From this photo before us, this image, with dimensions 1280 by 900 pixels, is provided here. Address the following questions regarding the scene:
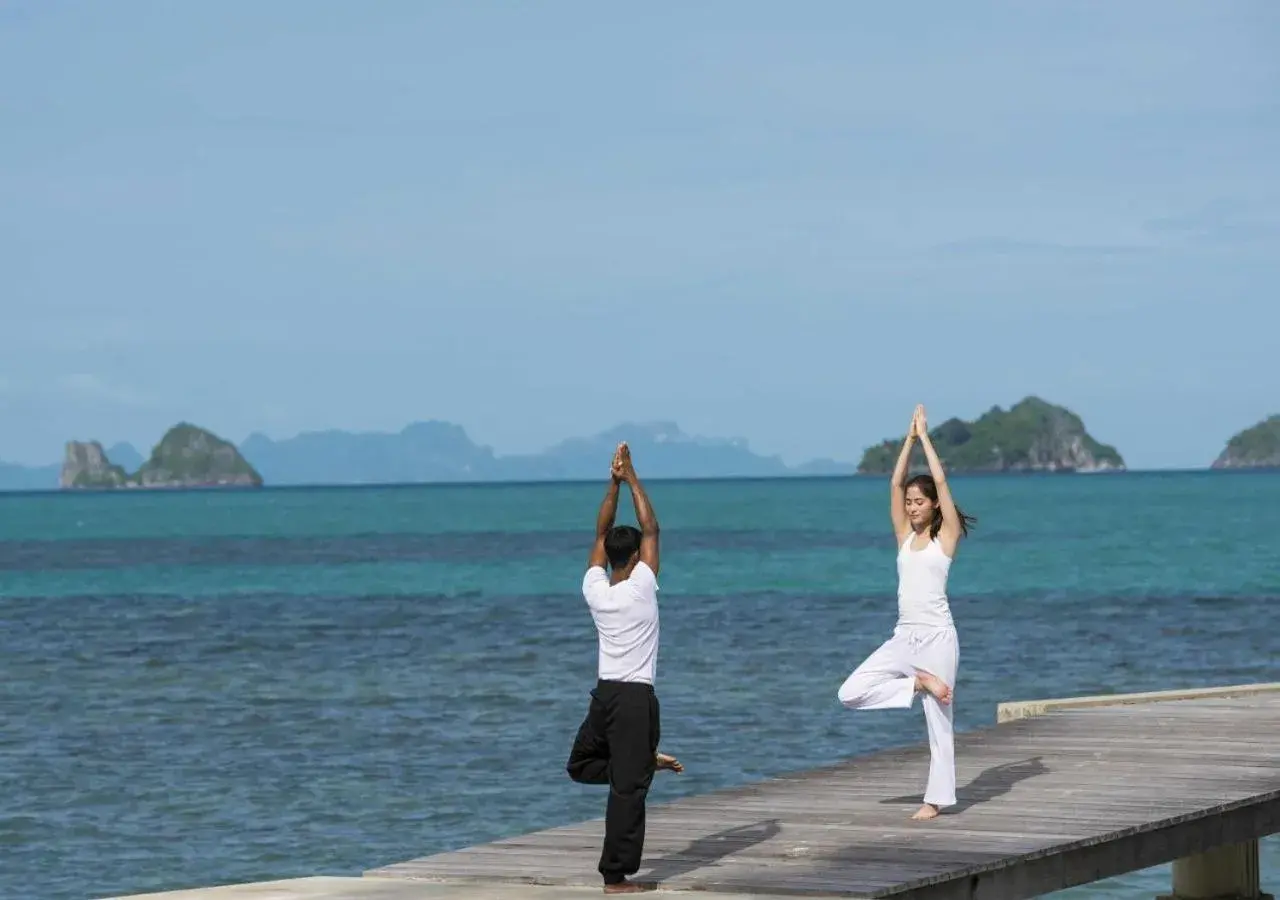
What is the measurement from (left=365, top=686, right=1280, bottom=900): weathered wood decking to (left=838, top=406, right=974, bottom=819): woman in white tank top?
75 centimetres

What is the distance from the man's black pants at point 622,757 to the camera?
413 inches

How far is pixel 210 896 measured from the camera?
10625 millimetres

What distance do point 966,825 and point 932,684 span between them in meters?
0.83

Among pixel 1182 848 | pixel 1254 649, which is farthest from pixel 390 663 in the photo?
pixel 1182 848

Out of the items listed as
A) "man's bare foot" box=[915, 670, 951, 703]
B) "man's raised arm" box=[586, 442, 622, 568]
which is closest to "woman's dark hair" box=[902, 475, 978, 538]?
"man's bare foot" box=[915, 670, 951, 703]

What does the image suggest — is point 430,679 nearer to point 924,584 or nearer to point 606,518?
point 924,584

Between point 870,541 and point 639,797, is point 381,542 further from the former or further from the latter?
point 639,797

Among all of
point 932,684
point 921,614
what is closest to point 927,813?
point 932,684

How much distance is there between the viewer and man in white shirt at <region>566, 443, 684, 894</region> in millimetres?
10430

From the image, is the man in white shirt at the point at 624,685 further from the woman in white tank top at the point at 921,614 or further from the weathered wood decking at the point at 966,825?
the woman in white tank top at the point at 921,614

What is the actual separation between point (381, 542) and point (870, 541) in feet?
89.4

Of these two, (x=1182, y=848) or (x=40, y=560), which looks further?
(x=40, y=560)

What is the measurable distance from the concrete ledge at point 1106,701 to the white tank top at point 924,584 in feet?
17.1

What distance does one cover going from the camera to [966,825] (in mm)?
12352
